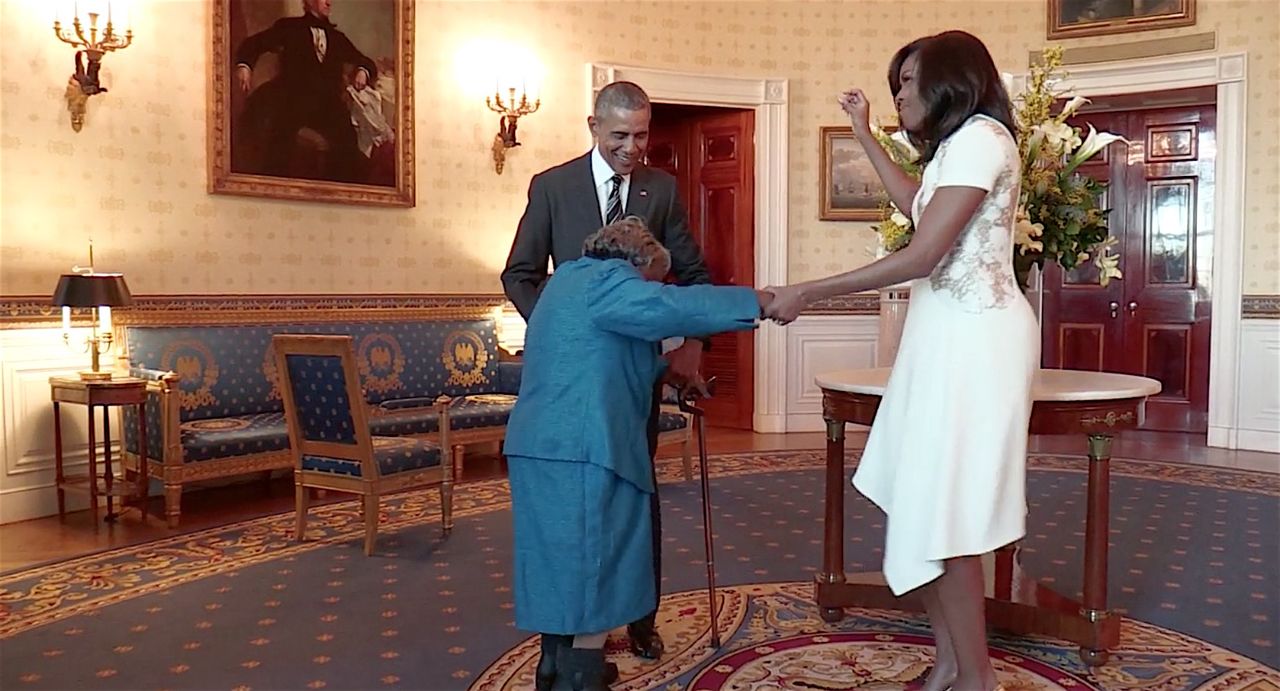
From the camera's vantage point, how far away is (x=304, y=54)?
255 inches

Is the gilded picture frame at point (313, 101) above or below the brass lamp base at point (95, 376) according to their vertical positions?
above

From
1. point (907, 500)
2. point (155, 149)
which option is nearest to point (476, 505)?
point (155, 149)

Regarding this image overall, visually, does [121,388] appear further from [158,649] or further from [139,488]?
[158,649]

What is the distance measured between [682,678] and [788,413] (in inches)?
223

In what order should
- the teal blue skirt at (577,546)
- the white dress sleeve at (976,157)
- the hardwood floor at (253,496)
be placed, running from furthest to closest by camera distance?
the hardwood floor at (253,496)
the teal blue skirt at (577,546)
the white dress sleeve at (976,157)

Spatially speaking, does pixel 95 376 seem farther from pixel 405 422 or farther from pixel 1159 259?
pixel 1159 259

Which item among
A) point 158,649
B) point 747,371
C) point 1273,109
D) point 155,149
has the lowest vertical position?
point 158,649

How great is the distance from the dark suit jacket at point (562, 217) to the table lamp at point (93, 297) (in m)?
2.91

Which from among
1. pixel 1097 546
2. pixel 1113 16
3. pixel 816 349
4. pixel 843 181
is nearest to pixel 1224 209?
pixel 1113 16

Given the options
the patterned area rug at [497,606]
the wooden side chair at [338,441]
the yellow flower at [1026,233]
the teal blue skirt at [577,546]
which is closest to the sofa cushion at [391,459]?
the wooden side chair at [338,441]

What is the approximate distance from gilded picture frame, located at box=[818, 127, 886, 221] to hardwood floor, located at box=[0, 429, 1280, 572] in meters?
1.82

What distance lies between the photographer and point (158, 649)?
3309mm

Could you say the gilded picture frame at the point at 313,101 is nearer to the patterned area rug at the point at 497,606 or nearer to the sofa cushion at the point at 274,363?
the sofa cushion at the point at 274,363

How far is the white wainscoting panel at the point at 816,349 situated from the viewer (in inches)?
339
